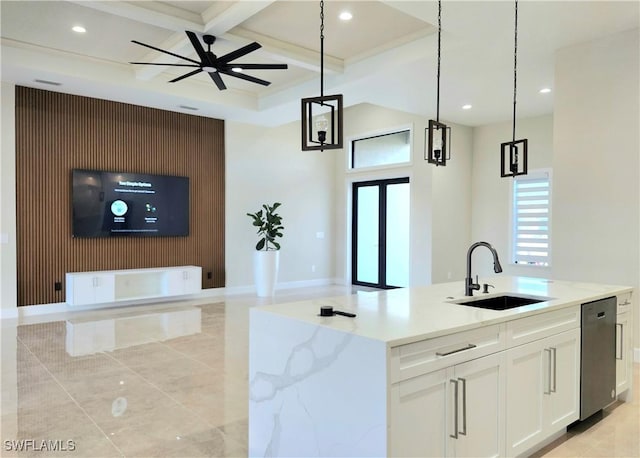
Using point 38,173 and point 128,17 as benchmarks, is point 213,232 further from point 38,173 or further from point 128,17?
point 128,17

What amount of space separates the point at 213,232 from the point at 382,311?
651 cm

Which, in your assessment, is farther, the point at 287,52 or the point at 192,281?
the point at 192,281

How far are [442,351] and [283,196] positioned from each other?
7.52 meters

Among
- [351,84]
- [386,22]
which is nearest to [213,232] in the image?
[351,84]

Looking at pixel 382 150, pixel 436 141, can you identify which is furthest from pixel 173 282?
pixel 436 141

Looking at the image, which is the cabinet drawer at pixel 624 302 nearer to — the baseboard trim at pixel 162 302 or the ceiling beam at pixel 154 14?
the ceiling beam at pixel 154 14

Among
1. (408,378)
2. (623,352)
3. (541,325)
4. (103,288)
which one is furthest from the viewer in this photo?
(103,288)

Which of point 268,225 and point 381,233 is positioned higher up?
point 268,225

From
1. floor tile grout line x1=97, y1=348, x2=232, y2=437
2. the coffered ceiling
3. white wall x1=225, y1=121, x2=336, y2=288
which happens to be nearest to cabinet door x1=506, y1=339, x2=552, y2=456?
floor tile grout line x1=97, y1=348, x2=232, y2=437

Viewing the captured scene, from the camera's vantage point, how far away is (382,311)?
2.36 metres

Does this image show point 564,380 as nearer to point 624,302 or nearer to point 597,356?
point 597,356

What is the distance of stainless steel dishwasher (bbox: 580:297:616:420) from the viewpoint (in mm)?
2904

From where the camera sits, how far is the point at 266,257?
8.27 meters

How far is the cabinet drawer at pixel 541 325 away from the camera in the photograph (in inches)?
93.0
